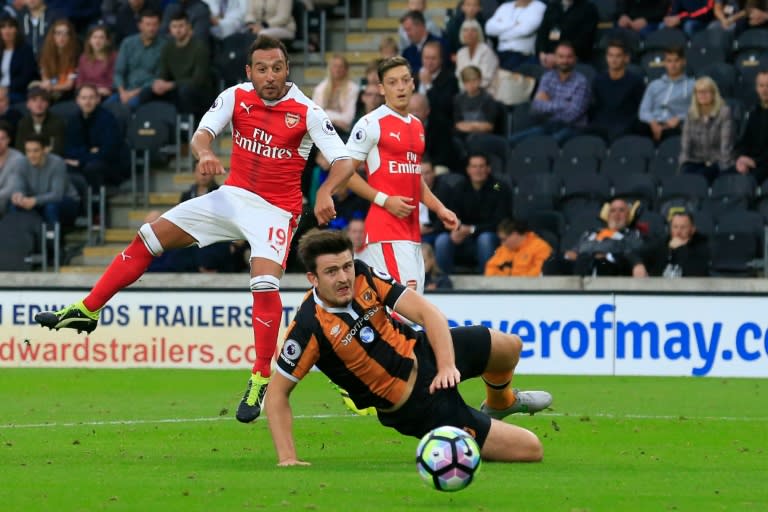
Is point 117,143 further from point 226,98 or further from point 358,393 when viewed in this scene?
point 358,393

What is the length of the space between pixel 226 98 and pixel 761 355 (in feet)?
23.6

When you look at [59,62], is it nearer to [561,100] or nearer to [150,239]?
[561,100]

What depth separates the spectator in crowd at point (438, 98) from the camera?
20.0 metres

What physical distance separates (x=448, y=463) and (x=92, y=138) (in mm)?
14644

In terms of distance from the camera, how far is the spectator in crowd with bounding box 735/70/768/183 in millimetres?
18766

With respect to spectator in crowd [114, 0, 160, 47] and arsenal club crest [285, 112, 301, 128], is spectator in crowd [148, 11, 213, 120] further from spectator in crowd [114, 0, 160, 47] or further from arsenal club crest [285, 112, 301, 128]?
arsenal club crest [285, 112, 301, 128]

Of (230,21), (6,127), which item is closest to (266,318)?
(6,127)

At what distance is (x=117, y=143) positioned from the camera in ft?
71.7

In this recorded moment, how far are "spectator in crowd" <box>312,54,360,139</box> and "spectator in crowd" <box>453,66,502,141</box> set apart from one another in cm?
131

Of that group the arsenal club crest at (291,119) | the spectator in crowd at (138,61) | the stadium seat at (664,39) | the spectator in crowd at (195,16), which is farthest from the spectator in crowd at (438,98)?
the arsenal club crest at (291,119)

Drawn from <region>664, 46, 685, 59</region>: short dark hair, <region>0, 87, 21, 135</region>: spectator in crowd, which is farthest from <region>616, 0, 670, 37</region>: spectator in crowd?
<region>0, 87, 21, 135</region>: spectator in crowd

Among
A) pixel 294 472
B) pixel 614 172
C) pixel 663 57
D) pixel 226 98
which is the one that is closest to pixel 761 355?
pixel 614 172

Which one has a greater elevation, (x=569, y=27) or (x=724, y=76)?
(x=569, y=27)

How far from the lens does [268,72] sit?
37.4ft
